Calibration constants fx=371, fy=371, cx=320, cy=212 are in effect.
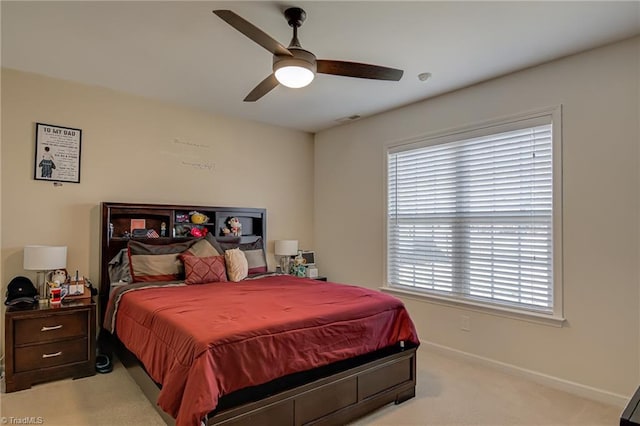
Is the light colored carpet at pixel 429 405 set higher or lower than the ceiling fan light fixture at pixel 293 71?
lower

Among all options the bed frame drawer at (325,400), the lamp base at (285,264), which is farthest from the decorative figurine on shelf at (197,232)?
the bed frame drawer at (325,400)

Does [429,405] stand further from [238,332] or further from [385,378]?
[238,332]

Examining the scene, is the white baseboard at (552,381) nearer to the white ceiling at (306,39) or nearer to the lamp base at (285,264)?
the lamp base at (285,264)

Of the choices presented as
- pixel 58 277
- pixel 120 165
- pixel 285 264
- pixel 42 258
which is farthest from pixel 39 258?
pixel 285 264

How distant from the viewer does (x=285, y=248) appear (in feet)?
16.1

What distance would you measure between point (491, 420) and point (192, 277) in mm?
2734

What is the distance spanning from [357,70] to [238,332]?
179 cm

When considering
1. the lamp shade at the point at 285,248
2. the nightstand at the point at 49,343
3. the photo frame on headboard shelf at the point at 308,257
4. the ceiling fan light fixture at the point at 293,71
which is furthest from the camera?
the photo frame on headboard shelf at the point at 308,257

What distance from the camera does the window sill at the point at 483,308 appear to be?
308 centimetres

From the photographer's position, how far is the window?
316cm

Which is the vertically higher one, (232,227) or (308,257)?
(232,227)

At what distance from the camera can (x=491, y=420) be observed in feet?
8.28

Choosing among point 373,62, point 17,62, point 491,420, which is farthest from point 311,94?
point 491,420

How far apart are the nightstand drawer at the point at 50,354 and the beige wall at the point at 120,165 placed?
0.75 metres
